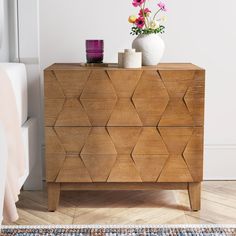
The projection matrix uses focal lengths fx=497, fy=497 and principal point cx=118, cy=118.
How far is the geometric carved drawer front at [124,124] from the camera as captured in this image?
2051mm

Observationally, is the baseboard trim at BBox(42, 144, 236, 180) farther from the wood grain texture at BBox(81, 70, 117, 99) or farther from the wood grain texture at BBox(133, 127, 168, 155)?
the wood grain texture at BBox(81, 70, 117, 99)

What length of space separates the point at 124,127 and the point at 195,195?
434mm

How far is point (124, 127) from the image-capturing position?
2.08 meters

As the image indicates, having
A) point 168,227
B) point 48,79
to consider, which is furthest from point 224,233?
point 48,79

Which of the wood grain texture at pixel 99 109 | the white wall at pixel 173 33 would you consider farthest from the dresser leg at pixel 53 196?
the white wall at pixel 173 33

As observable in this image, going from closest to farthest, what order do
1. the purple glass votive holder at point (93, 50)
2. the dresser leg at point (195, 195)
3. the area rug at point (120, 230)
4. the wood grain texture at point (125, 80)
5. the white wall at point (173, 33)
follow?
the area rug at point (120, 230) < the wood grain texture at point (125, 80) < the dresser leg at point (195, 195) < the purple glass votive holder at point (93, 50) < the white wall at point (173, 33)

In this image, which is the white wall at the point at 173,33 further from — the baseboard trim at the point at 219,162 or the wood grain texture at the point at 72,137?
the wood grain texture at the point at 72,137

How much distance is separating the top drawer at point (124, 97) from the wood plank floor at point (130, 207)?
0.39 metres

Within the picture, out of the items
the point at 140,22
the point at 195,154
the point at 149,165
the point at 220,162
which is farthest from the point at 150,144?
the point at 220,162

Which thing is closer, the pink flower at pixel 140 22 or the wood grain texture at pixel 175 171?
the wood grain texture at pixel 175 171

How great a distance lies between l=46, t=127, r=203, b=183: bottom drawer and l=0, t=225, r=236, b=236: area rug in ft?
0.76

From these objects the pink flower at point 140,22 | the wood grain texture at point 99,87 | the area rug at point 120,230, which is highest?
the pink flower at point 140,22

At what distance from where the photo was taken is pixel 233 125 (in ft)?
8.49

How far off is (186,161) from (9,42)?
1.04m
